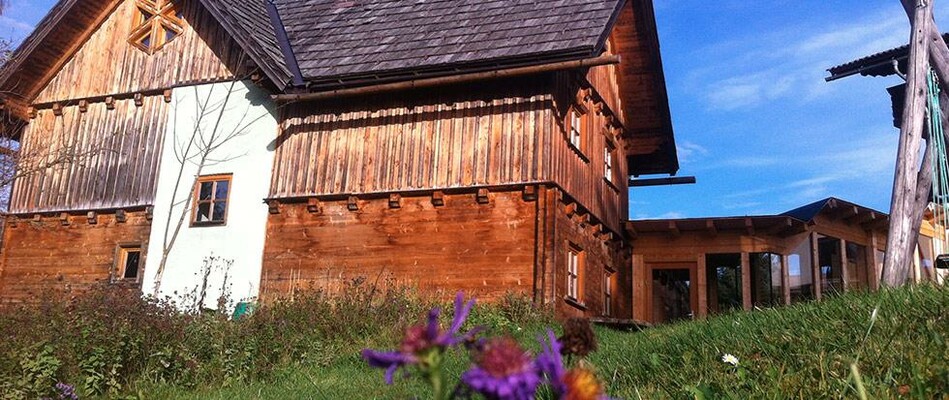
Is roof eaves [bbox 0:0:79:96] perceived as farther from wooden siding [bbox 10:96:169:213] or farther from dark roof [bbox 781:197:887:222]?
dark roof [bbox 781:197:887:222]

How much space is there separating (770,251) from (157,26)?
579 inches

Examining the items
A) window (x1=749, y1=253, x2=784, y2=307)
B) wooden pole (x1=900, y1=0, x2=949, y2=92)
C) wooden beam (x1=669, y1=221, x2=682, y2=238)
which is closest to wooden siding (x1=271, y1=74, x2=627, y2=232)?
wooden beam (x1=669, y1=221, x2=682, y2=238)

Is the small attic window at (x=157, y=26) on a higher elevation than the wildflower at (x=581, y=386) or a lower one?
higher

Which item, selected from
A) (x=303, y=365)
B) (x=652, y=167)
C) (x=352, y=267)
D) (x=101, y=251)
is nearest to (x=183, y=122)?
(x=101, y=251)

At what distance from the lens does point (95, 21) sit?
68.4ft

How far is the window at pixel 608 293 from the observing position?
64.5 feet

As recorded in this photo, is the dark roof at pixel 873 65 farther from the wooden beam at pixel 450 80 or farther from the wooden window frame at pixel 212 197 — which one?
the wooden window frame at pixel 212 197

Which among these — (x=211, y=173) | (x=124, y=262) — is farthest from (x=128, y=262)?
(x=211, y=173)

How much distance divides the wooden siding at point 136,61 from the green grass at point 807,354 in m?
14.6

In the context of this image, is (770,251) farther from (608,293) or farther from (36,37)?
(36,37)

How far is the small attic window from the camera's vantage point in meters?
Answer: 20.2

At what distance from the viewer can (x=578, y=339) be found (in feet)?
6.06

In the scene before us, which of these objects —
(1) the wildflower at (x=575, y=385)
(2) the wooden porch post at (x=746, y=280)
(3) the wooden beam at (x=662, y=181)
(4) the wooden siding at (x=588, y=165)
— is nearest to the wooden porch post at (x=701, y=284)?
(2) the wooden porch post at (x=746, y=280)

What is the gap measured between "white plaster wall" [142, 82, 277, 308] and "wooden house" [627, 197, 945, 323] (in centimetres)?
854
